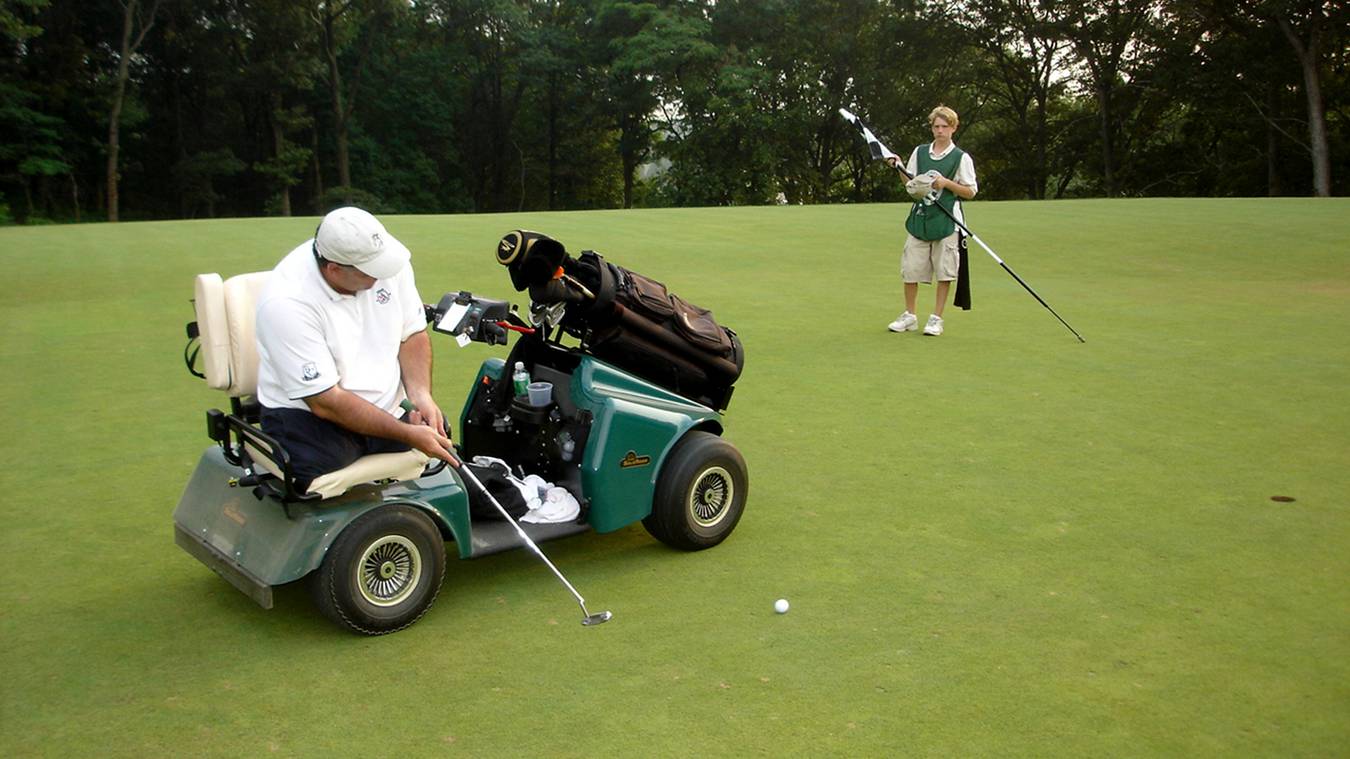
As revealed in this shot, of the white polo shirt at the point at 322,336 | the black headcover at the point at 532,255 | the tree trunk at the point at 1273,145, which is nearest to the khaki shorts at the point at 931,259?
the black headcover at the point at 532,255

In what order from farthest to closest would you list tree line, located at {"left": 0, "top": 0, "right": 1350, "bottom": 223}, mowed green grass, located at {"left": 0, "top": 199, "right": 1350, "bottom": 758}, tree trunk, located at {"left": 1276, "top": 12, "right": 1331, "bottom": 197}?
tree line, located at {"left": 0, "top": 0, "right": 1350, "bottom": 223} → tree trunk, located at {"left": 1276, "top": 12, "right": 1331, "bottom": 197} → mowed green grass, located at {"left": 0, "top": 199, "right": 1350, "bottom": 758}

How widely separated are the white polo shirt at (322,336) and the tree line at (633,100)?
118ft

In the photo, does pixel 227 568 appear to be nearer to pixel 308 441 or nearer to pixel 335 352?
pixel 308 441

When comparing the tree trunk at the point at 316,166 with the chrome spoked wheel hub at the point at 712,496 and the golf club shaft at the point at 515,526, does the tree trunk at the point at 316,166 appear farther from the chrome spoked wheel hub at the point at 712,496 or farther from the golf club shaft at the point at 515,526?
the golf club shaft at the point at 515,526

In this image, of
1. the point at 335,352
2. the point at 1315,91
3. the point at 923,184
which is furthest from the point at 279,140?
the point at 335,352

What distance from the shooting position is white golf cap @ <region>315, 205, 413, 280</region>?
373cm

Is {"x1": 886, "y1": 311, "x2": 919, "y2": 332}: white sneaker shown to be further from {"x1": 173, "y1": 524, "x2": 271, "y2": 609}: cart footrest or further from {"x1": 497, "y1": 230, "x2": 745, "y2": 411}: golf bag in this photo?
{"x1": 173, "y1": 524, "x2": 271, "y2": 609}: cart footrest

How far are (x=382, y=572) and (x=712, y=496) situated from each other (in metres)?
1.46

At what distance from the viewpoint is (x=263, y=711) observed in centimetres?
338

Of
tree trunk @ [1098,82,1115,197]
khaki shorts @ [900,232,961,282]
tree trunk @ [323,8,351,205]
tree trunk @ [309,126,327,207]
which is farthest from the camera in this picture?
tree trunk @ [309,126,327,207]

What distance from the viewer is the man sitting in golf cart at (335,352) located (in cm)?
374

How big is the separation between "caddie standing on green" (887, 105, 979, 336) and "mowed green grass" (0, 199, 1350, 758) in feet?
2.80

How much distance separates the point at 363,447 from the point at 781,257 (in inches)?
473

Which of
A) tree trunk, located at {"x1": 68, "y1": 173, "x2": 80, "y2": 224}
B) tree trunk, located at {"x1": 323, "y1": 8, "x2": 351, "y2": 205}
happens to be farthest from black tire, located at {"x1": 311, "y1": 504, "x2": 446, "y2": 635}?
tree trunk, located at {"x1": 323, "y1": 8, "x2": 351, "y2": 205}
